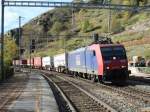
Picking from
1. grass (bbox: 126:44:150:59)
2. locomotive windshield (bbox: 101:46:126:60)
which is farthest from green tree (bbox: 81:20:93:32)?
locomotive windshield (bbox: 101:46:126:60)

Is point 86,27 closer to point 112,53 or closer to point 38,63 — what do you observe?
point 38,63

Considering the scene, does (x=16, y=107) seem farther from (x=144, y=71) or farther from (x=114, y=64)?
(x=144, y=71)

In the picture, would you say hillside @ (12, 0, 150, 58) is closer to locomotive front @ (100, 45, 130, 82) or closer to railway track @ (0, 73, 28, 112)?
locomotive front @ (100, 45, 130, 82)

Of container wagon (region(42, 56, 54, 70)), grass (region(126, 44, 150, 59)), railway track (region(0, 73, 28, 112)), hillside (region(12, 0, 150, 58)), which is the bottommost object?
railway track (region(0, 73, 28, 112))

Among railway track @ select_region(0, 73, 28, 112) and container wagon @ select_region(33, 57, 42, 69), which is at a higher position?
container wagon @ select_region(33, 57, 42, 69)

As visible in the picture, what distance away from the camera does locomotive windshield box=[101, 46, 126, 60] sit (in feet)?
135

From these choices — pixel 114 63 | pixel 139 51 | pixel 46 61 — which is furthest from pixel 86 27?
pixel 114 63

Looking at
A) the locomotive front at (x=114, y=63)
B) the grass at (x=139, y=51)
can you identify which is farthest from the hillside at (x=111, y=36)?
the locomotive front at (x=114, y=63)

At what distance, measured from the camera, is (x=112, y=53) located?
136 feet

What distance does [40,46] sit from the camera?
19762 cm

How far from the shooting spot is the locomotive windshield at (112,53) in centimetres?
4119

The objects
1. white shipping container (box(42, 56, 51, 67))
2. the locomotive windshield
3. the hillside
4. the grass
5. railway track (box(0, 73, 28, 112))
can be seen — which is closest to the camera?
railway track (box(0, 73, 28, 112))

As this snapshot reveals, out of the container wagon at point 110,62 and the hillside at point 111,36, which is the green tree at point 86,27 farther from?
the container wagon at point 110,62

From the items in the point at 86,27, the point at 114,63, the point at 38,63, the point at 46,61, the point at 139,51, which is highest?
the point at 86,27
